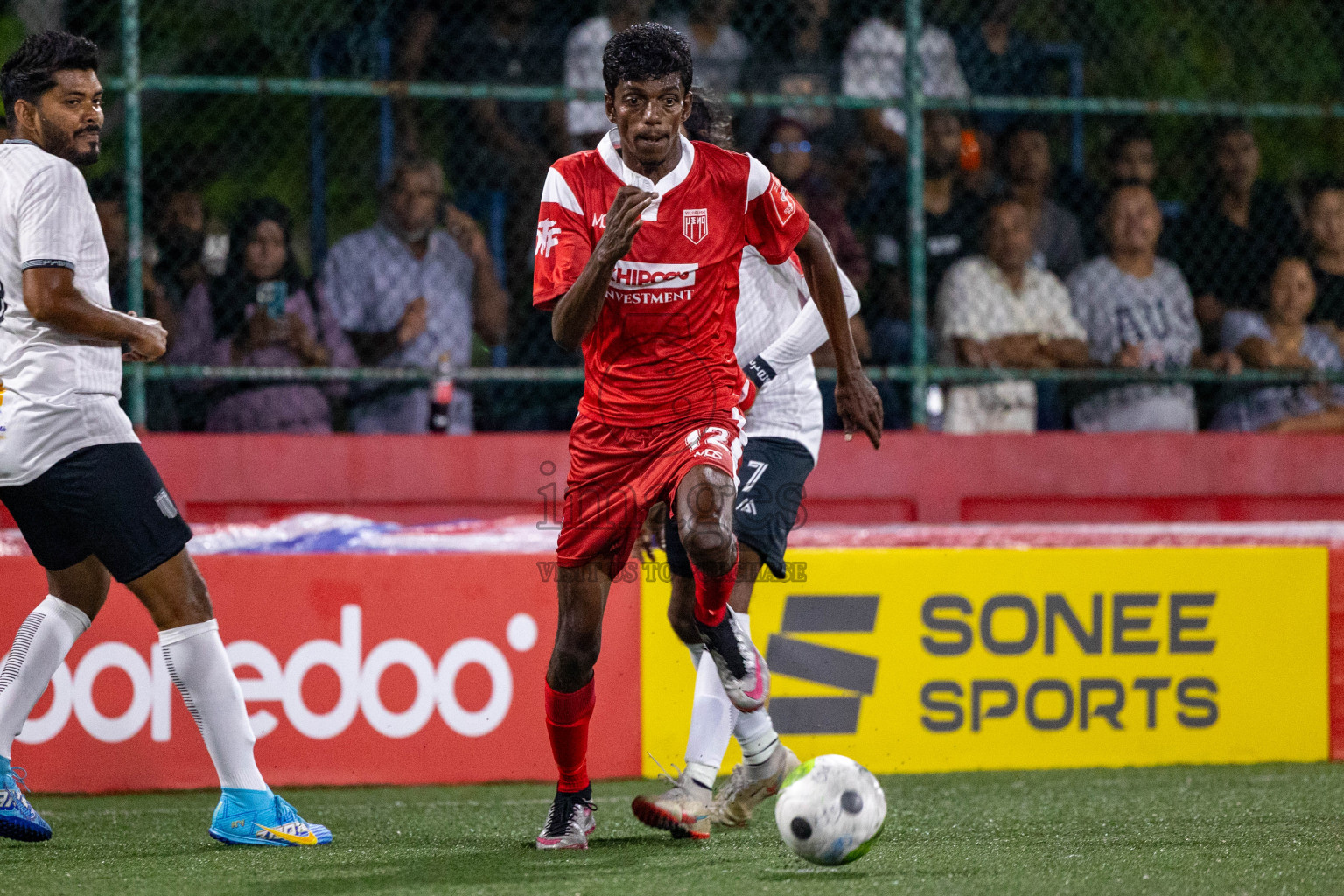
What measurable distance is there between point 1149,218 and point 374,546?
13.4 ft

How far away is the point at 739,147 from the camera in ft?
26.1

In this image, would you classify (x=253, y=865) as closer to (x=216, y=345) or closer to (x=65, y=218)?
(x=65, y=218)

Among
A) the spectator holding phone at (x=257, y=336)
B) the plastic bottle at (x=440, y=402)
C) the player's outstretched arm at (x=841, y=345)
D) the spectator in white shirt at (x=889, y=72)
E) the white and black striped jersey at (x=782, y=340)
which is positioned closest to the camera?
the player's outstretched arm at (x=841, y=345)

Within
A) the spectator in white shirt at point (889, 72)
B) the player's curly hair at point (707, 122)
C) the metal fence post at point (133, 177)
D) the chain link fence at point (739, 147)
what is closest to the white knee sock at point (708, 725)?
the player's curly hair at point (707, 122)

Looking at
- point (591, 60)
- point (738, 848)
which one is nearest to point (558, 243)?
point (738, 848)

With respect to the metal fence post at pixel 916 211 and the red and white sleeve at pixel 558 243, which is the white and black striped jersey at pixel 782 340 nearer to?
the red and white sleeve at pixel 558 243

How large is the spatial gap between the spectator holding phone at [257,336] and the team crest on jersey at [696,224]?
3.14 metres

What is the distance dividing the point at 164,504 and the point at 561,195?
1.39m

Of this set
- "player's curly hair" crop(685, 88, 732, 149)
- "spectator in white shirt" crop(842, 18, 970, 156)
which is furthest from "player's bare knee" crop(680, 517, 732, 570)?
"spectator in white shirt" crop(842, 18, 970, 156)

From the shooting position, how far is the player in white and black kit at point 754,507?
4.68m

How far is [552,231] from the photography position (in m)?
4.17

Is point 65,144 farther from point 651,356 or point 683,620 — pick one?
point 683,620

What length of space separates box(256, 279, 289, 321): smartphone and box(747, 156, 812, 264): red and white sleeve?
3.15 m

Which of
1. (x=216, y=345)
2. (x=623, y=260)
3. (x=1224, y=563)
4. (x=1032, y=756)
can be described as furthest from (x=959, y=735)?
(x=216, y=345)
